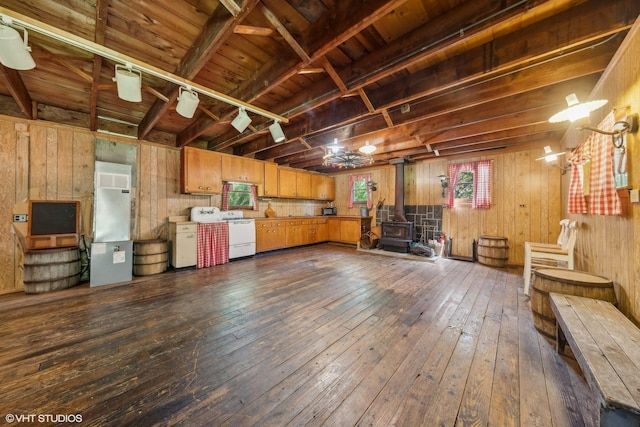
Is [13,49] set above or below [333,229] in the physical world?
above

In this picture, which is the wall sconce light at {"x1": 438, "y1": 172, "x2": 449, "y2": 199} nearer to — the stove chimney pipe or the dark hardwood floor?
the stove chimney pipe

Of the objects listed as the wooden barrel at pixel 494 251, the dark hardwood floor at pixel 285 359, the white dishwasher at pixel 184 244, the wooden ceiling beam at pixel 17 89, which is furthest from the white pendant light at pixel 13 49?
the wooden barrel at pixel 494 251

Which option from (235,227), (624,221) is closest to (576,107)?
(624,221)

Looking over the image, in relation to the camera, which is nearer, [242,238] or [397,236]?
[242,238]

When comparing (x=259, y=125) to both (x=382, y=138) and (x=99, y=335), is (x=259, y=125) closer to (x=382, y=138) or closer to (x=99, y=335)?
(x=382, y=138)

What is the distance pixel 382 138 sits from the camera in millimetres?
4371

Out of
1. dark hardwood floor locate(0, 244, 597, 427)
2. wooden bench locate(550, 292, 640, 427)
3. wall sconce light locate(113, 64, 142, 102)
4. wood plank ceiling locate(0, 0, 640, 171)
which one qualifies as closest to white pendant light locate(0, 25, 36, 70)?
wood plank ceiling locate(0, 0, 640, 171)

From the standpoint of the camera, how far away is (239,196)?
18.7 feet

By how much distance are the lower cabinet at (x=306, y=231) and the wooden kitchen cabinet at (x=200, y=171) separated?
1402mm

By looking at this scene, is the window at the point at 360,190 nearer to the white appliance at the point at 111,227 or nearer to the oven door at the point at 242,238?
the oven door at the point at 242,238

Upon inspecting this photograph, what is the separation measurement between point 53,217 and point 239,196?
3.10 m

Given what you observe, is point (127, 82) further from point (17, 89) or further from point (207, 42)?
point (17, 89)

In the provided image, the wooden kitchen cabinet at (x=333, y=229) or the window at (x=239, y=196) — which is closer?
the window at (x=239, y=196)

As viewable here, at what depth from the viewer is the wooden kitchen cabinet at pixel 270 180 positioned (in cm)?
599
